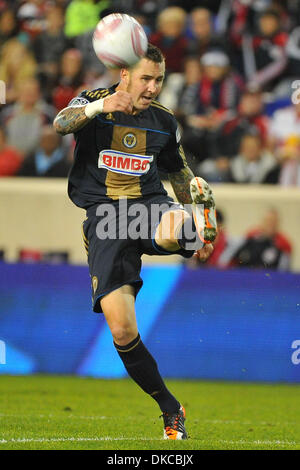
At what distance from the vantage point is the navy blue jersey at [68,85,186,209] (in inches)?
276

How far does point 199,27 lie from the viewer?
15133 mm

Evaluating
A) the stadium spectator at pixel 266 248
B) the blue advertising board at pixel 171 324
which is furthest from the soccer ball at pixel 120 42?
the stadium spectator at pixel 266 248

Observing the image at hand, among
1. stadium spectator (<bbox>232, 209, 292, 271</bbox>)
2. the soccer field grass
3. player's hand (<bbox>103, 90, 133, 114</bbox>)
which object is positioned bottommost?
the soccer field grass

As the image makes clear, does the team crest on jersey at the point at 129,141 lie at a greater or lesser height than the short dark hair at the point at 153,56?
lesser

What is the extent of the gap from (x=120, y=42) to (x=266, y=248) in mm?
5898

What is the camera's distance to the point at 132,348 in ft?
22.5

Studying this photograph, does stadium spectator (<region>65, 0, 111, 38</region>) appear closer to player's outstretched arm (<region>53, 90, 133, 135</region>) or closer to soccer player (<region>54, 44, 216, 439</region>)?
soccer player (<region>54, 44, 216, 439</region>)

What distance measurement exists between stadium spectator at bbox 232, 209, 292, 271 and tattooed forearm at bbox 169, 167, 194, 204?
473 cm

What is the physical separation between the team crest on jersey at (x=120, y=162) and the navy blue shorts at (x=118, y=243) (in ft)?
0.72

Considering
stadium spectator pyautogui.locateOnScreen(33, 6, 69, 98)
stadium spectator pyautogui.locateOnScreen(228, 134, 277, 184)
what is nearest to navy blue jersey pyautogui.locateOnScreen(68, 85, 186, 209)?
stadium spectator pyautogui.locateOnScreen(228, 134, 277, 184)

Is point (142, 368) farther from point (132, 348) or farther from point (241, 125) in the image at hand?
point (241, 125)

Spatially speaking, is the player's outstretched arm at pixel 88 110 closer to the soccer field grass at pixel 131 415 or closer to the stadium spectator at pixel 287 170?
the soccer field grass at pixel 131 415

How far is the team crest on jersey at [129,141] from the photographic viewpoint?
703 centimetres

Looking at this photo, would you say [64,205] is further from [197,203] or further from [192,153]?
[197,203]
